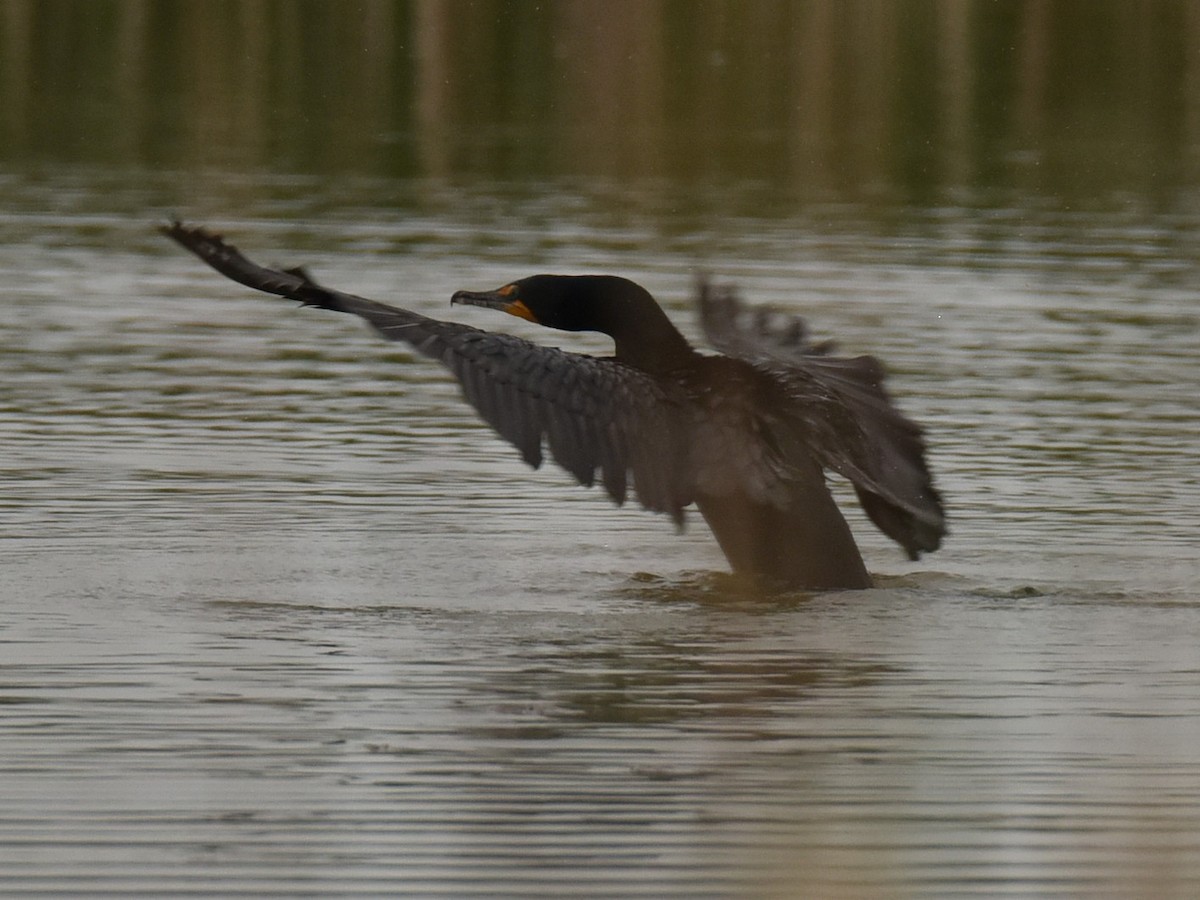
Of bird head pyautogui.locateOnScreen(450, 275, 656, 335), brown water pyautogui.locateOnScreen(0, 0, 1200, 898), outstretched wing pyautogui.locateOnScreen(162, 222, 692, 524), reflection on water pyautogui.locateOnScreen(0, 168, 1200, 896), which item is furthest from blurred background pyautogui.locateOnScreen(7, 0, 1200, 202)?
outstretched wing pyautogui.locateOnScreen(162, 222, 692, 524)

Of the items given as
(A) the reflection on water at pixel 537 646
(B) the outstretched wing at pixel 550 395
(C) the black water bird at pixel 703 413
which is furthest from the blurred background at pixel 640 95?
(B) the outstretched wing at pixel 550 395

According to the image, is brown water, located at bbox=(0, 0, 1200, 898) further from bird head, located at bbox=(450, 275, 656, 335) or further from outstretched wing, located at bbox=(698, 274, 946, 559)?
bird head, located at bbox=(450, 275, 656, 335)

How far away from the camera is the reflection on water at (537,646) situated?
20.3ft

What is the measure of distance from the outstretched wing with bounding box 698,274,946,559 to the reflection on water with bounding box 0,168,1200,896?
0.27 meters

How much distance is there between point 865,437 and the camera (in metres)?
9.51

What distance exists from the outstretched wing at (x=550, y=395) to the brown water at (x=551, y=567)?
0.54 meters

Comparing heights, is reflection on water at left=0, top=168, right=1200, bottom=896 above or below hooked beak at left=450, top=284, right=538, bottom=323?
below

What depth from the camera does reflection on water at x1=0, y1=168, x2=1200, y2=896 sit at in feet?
20.3

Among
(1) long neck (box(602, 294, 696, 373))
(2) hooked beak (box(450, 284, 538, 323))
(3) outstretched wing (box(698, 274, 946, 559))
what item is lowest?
(3) outstretched wing (box(698, 274, 946, 559))

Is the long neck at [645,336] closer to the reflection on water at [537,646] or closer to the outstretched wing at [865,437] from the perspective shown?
the outstretched wing at [865,437]

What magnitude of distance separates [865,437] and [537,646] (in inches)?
67.6

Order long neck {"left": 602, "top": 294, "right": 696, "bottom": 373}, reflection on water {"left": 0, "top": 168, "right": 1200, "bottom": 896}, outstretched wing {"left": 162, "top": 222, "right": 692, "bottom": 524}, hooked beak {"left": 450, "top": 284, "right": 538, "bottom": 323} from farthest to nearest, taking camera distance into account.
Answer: hooked beak {"left": 450, "top": 284, "right": 538, "bottom": 323}
long neck {"left": 602, "top": 294, "right": 696, "bottom": 373}
outstretched wing {"left": 162, "top": 222, "right": 692, "bottom": 524}
reflection on water {"left": 0, "top": 168, "right": 1200, "bottom": 896}

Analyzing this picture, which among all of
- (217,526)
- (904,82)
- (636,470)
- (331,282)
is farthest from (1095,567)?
(904,82)

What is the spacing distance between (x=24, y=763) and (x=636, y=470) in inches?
107
